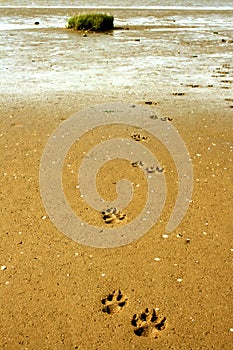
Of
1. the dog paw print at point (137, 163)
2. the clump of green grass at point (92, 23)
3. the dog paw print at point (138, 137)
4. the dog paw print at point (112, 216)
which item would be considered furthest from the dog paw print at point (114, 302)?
the clump of green grass at point (92, 23)

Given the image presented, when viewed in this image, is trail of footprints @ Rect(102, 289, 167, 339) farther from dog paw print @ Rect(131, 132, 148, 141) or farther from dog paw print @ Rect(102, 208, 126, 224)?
dog paw print @ Rect(131, 132, 148, 141)

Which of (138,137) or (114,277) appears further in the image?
(138,137)

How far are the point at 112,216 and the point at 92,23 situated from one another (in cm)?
2104

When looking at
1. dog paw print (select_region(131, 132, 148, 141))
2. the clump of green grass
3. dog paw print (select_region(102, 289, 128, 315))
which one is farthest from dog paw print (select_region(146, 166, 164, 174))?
the clump of green grass

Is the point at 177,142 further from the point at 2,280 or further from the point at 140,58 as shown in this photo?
the point at 140,58

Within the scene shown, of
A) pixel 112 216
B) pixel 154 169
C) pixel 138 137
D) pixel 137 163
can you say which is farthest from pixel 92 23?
pixel 112 216

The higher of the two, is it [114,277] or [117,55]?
[114,277]

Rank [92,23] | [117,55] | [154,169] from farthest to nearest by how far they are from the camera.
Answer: [92,23] < [117,55] < [154,169]

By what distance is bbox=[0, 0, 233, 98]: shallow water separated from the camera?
12.7m

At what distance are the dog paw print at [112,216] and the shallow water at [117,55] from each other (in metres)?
5.84

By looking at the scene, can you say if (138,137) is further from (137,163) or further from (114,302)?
(114,302)

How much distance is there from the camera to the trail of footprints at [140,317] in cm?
418

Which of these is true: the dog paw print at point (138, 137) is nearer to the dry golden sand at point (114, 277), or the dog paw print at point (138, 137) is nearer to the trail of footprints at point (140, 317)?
the dry golden sand at point (114, 277)

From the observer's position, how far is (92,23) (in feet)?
82.1
